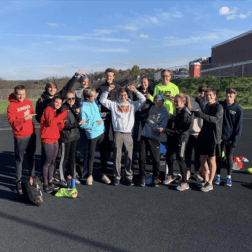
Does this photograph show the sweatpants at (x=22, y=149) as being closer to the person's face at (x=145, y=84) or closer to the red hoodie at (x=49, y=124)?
the red hoodie at (x=49, y=124)

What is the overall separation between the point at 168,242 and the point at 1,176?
4.18m

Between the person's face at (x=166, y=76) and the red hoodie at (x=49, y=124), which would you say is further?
the person's face at (x=166, y=76)

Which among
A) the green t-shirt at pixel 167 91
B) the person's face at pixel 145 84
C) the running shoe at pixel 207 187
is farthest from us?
the person's face at pixel 145 84

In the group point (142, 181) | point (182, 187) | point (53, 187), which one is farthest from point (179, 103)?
point (53, 187)

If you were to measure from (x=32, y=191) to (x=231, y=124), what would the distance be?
390 centimetres

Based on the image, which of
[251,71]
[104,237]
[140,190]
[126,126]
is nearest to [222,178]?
[140,190]

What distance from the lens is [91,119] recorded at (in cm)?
486

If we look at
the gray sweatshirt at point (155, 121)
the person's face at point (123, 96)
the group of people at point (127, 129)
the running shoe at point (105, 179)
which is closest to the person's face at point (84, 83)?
the group of people at point (127, 129)

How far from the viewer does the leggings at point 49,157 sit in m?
4.43

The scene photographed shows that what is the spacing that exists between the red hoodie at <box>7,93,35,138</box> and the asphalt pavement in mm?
1201

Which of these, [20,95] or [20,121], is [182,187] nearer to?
[20,121]

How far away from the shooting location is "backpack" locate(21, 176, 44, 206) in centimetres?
402

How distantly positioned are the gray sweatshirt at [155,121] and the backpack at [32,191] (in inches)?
87.2

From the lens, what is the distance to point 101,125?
16.5 feet
